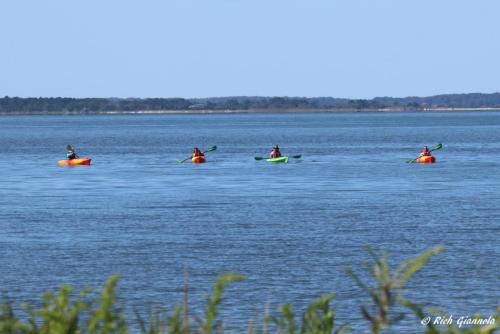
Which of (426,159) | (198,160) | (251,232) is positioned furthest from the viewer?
(198,160)

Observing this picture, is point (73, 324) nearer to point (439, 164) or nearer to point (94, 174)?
point (94, 174)

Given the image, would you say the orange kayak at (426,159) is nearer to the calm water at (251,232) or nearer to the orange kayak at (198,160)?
the calm water at (251,232)

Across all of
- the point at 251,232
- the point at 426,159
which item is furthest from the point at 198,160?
the point at 251,232

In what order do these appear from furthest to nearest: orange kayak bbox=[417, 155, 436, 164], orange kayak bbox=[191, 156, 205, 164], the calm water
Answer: orange kayak bbox=[191, 156, 205, 164] → orange kayak bbox=[417, 155, 436, 164] → the calm water

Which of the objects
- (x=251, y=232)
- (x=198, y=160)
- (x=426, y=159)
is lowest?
(x=198, y=160)

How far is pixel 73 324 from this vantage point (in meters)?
7.01

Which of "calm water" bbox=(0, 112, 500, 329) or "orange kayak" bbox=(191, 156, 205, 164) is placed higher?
"calm water" bbox=(0, 112, 500, 329)

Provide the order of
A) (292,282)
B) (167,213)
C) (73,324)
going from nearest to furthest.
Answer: (73,324), (292,282), (167,213)

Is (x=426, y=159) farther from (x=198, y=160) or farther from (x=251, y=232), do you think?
(x=251, y=232)

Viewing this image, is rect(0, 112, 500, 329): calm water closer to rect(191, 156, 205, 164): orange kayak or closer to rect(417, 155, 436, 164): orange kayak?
rect(417, 155, 436, 164): orange kayak

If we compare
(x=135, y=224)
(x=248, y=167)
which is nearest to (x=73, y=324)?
(x=135, y=224)

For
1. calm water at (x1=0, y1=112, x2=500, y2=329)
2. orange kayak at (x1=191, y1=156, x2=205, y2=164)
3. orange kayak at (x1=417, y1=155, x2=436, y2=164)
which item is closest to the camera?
calm water at (x1=0, y1=112, x2=500, y2=329)

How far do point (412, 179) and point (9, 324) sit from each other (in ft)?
184

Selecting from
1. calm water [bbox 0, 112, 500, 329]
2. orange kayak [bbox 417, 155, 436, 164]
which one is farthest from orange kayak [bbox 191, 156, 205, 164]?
orange kayak [bbox 417, 155, 436, 164]
